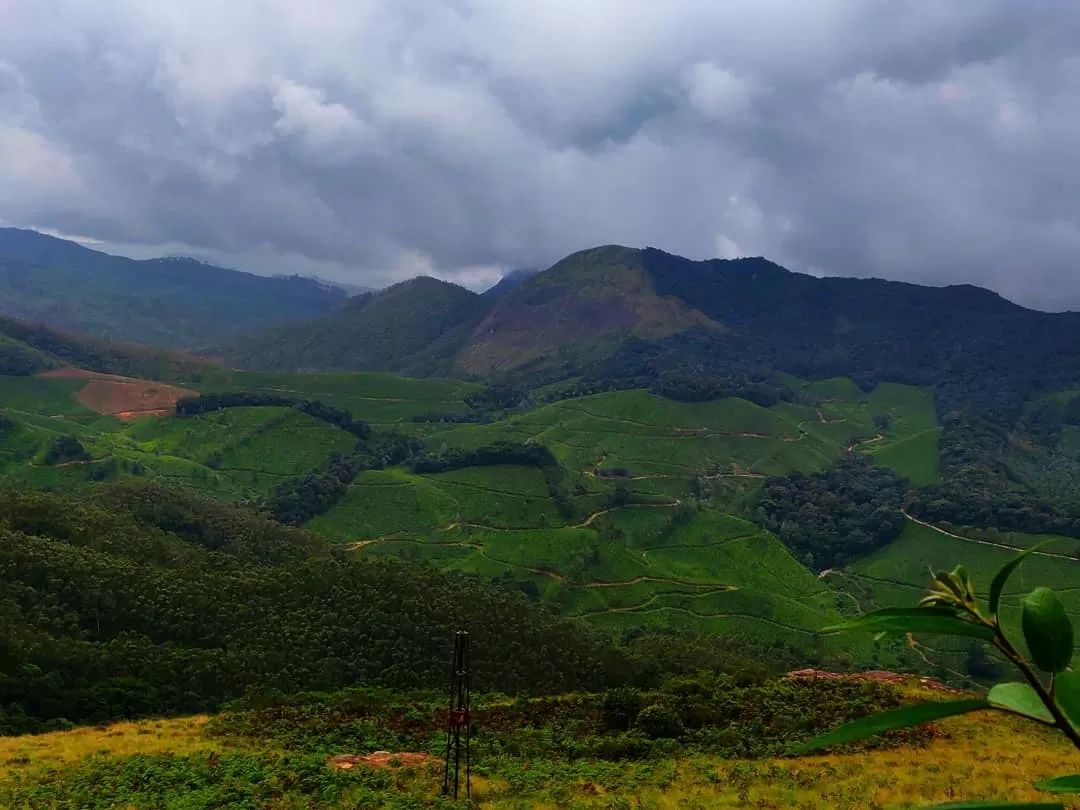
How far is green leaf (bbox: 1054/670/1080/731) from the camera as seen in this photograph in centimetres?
213

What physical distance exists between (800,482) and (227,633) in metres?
122

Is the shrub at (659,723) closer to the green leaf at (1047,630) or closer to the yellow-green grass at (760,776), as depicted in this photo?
Answer: the yellow-green grass at (760,776)

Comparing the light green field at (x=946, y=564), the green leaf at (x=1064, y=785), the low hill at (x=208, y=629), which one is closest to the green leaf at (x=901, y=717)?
the green leaf at (x=1064, y=785)

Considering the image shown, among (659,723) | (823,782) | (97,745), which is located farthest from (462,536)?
(823,782)

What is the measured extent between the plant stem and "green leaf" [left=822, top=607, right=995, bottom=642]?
46 millimetres

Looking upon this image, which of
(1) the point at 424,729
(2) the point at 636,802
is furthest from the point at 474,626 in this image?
(2) the point at 636,802

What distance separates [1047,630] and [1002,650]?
0.19 meters

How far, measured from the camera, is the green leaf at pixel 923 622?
210 cm

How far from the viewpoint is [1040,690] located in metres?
2.17

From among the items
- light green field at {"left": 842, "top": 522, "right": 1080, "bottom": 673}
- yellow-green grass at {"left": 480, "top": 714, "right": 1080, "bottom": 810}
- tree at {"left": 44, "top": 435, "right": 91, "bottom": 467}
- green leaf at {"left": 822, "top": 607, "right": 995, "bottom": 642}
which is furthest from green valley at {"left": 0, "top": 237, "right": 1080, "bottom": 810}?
light green field at {"left": 842, "top": 522, "right": 1080, "bottom": 673}

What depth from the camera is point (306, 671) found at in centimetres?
4491

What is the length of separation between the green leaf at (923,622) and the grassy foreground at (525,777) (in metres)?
16.9

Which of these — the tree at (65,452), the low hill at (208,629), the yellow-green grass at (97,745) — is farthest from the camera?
the tree at (65,452)

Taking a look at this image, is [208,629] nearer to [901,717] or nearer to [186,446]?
[901,717]
